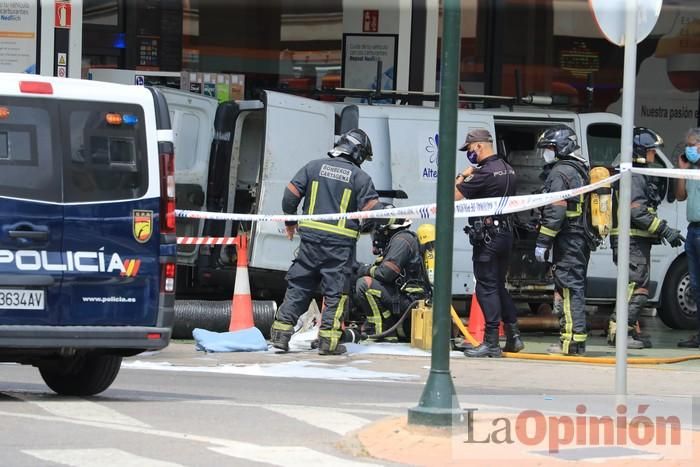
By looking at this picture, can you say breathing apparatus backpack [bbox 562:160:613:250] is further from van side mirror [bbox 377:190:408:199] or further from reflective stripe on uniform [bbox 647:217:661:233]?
van side mirror [bbox 377:190:408:199]

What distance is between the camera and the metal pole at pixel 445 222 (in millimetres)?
8227

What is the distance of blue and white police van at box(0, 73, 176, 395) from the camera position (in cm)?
889

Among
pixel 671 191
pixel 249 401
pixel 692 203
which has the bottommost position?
pixel 249 401

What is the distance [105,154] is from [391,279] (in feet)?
16.9

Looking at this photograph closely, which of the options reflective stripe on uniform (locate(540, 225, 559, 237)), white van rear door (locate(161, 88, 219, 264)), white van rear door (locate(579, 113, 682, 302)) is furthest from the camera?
white van rear door (locate(579, 113, 682, 302))

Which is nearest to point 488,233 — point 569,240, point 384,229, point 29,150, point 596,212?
point 569,240

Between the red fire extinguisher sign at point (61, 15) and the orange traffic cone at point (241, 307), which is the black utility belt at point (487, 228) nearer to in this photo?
the orange traffic cone at point (241, 307)

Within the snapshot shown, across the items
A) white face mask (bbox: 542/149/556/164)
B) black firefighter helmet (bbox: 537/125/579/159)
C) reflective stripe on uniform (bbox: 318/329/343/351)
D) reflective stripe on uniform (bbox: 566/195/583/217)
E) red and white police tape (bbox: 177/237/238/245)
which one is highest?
black firefighter helmet (bbox: 537/125/579/159)

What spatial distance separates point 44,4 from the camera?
58.9 feet

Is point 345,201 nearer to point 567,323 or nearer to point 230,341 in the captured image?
point 230,341

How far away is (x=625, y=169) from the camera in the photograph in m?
8.48

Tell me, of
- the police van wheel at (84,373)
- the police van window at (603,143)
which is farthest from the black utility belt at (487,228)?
the police van wheel at (84,373)

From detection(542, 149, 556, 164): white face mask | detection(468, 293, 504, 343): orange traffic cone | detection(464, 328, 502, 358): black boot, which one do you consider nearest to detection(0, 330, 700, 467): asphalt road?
detection(464, 328, 502, 358): black boot

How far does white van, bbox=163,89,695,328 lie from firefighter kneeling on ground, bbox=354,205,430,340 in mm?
842
